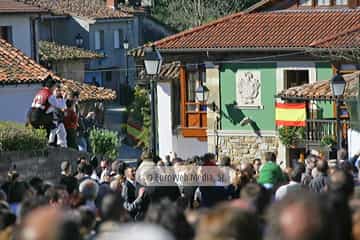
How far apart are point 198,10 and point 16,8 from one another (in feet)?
73.9

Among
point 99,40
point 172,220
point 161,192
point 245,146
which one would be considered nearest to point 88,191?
point 172,220

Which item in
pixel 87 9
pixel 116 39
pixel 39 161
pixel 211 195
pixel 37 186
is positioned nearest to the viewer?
pixel 37 186

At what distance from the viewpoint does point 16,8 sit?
145 ft

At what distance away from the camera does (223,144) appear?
41500mm

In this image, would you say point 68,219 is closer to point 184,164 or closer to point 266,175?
point 266,175

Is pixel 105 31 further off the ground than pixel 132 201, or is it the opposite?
pixel 105 31

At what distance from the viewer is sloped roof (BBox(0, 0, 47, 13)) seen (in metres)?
43.8

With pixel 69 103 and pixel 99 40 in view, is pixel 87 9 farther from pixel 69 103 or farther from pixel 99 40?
pixel 69 103

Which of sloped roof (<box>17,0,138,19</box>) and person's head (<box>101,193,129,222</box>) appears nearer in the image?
person's head (<box>101,193,129,222</box>)

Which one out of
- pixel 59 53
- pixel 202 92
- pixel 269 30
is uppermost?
pixel 269 30

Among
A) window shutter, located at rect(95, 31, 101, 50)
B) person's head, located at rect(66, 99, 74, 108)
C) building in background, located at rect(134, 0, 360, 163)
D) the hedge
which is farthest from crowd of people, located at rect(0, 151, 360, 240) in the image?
window shutter, located at rect(95, 31, 101, 50)

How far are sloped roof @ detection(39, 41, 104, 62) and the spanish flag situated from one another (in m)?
19.5

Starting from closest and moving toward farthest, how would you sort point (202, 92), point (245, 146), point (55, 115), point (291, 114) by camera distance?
point (55, 115) → point (291, 114) → point (245, 146) → point (202, 92)

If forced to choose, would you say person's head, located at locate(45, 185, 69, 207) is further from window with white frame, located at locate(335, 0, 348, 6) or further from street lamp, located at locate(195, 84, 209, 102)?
window with white frame, located at locate(335, 0, 348, 6)
